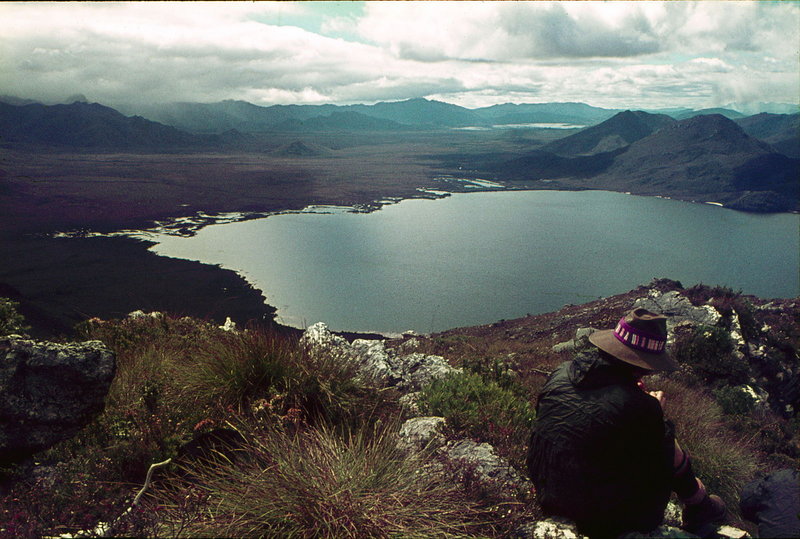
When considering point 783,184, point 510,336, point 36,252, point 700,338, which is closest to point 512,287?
point 510,336

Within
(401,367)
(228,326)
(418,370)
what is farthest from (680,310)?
(228,326)

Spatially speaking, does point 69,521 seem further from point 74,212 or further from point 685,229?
point 74,212

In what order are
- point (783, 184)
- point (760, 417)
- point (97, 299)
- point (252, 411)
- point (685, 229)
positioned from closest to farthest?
point (252, 411) → point (760, 417) → point (97, 299) → point (685, 229) → point (783, 184)

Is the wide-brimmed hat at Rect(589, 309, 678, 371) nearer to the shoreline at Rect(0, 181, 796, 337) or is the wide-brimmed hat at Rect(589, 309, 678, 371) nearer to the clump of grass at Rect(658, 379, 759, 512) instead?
the clump of grass at Rect(658, 379, 759, 512)

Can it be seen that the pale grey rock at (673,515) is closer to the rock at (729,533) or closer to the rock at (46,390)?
the rock at (729,533)

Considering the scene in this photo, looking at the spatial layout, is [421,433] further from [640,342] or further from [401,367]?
[401,367]

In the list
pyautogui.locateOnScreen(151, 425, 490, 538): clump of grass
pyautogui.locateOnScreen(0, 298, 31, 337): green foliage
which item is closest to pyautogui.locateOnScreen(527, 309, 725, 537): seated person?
pyautogui.locateOnScreen(151, 425, 490, 538): clump of grass
